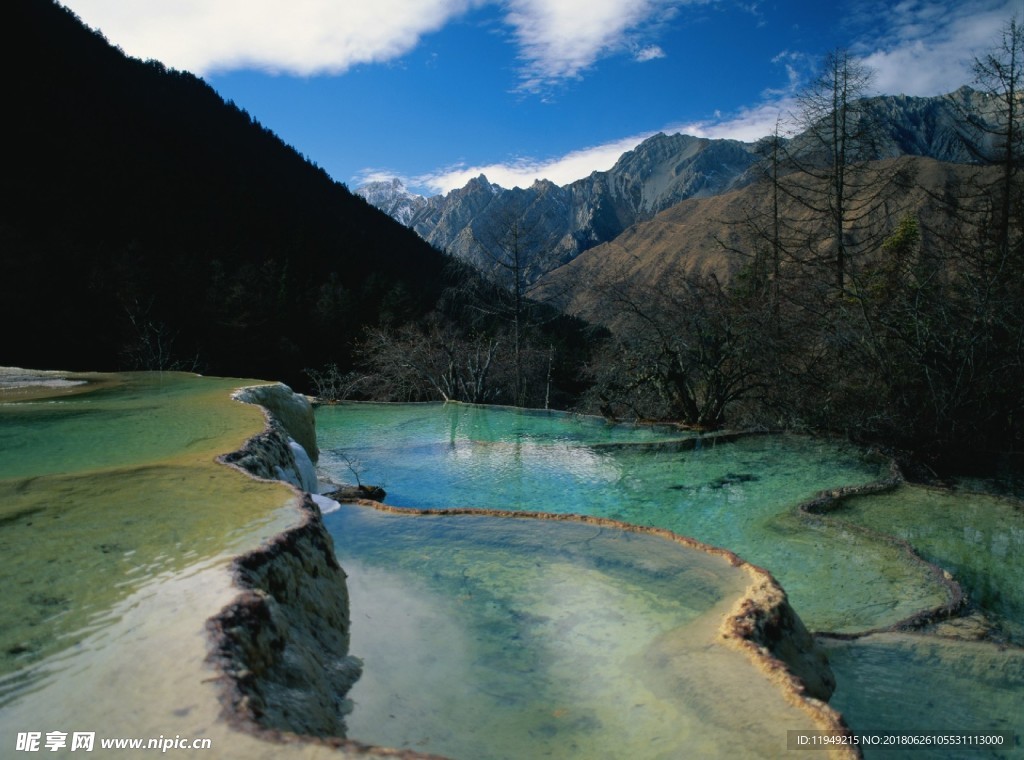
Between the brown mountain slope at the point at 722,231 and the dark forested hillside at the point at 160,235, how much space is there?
13089 mm

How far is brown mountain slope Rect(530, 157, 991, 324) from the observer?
12.5 meters

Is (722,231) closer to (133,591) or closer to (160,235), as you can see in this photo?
(160,235)

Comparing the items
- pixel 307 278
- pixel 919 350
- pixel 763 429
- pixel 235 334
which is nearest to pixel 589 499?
pixel 763 429

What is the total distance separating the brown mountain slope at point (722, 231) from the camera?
492 inches

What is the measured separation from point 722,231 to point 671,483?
261ft

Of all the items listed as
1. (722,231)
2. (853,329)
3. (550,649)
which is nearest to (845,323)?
(853,329)

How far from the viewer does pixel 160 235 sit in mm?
37469

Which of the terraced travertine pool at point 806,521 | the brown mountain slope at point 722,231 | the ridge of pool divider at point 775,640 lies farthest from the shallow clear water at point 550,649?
the brown mountain slope at point 722,231

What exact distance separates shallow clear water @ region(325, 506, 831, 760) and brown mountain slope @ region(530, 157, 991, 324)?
25.2 ft

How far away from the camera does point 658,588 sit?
3.75 meters

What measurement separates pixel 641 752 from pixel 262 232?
4796 centimetres

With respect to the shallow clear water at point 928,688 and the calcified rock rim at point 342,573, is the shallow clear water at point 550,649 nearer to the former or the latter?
the calcified rock rim at point 342,573

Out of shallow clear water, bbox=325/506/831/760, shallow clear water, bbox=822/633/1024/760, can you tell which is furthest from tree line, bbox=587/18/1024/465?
shallow clear water, bbox=325/506/831/760

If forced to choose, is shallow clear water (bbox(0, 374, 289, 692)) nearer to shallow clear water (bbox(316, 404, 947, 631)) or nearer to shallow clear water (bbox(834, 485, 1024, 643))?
shallow clear water (bbox(316, 404, 947, 631))
